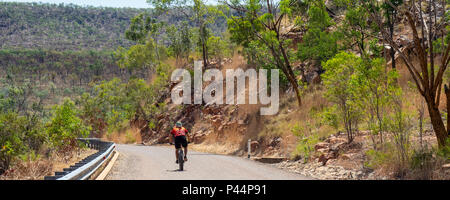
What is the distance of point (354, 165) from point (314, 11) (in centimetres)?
1709

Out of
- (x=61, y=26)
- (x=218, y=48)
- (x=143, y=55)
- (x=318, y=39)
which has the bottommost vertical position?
(x=318, y=39)

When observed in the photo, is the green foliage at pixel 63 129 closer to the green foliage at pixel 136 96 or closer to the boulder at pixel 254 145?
the boulder at pixel 254 145

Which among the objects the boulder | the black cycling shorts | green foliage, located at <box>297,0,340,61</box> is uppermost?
green foliage, located at <box>297,0,340,61</box>

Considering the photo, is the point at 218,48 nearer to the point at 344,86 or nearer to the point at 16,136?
the point at 16,136

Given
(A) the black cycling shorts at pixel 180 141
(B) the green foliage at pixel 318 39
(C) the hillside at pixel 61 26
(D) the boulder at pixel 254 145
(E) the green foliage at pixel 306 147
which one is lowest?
(D) the boulder at pixel 254 145

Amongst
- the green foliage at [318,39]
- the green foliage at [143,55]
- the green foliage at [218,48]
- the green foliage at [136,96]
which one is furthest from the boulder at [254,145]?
the green foliage at [143,55]

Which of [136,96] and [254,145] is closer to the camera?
[254,145]

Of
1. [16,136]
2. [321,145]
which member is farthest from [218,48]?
[321,145]

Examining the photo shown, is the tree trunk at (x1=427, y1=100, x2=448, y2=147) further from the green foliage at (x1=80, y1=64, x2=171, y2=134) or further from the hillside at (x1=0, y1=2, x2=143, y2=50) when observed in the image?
the hillside at (x1=0, y1=2, x2=143, y2=50)

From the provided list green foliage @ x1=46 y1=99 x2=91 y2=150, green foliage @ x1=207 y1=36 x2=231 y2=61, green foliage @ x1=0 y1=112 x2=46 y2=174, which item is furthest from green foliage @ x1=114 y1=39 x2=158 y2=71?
green foliage @ x1=0 y1=112 x2=46 y2=174

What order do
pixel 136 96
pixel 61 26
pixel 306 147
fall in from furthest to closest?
pixel 61 26
pixel 136 96
pixel 306 147
